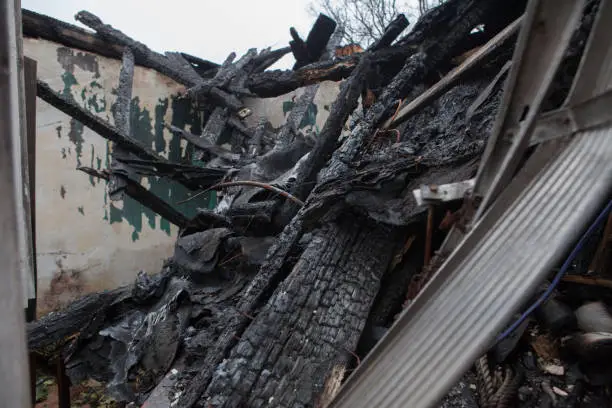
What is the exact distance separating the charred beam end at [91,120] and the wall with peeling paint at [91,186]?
7.19ft

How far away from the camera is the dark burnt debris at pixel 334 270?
182 cm

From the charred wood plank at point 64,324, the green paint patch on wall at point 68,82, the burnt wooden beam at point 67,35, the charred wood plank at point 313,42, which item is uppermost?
the charred wood plank at point 313,42

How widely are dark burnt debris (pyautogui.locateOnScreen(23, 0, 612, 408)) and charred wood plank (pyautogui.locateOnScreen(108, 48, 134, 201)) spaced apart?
2cm

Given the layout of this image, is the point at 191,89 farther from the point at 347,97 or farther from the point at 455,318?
the point at 455,318

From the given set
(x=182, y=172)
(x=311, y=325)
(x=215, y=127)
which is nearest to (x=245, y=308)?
(x=311, y=325)

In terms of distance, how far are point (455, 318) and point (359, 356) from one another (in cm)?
108

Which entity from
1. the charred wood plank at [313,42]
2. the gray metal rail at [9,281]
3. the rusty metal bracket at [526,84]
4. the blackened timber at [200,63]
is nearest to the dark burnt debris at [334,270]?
the rusty metal bracket at [526,84]

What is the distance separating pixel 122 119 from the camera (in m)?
4.56

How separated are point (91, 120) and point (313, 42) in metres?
3.86

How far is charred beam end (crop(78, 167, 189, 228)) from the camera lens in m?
3.78

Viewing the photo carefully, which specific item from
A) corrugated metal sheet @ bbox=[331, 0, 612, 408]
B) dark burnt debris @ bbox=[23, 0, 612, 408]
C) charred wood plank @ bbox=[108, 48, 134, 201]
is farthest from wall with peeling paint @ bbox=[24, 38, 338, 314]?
corrugated metal sheet @ bbox=[331, 0, 612, 408]

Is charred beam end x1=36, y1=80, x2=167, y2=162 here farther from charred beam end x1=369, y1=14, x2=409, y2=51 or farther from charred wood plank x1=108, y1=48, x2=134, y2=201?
charred beam end x1=369, y1=14, x2=409, y2=51

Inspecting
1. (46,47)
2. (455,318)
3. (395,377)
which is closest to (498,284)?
(455,318)

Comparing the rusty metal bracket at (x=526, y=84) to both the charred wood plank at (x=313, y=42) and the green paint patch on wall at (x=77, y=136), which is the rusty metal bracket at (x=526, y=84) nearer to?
the charred wood plank at (x=313, y=42)
